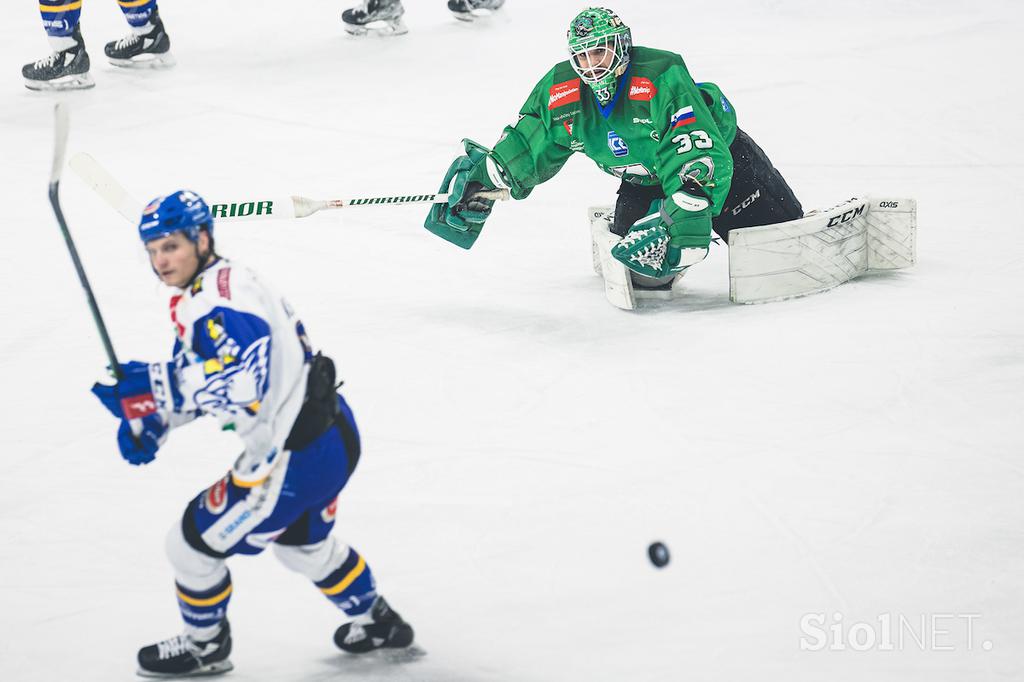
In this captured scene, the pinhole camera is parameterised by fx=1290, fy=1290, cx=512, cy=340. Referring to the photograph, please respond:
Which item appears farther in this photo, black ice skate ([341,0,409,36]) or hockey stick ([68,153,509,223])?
black ice skate ([341,0,409,36])

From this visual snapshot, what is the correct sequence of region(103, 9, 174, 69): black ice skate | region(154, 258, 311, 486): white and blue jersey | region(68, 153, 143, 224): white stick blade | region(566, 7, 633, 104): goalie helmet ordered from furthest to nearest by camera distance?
region(103, 9, 174, 69): black ice skate < region(566, 7, 633, 104): goalie helmet < region(68, 153, 143, 224): white stick blade < region(154, 258, 311, 486): white and blue jersey

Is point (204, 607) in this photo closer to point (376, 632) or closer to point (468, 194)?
point (376, 632)

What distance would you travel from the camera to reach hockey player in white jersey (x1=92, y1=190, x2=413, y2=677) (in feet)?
7.77

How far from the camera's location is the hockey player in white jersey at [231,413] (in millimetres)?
2367

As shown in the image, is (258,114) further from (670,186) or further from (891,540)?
(891,540)

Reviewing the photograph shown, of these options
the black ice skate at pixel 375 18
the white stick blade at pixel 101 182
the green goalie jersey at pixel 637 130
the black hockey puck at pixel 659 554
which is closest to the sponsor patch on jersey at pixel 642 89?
the green goalie jersey at pixel 637 130

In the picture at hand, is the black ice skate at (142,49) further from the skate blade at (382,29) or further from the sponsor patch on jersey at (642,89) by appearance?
the sponsor patch on jersey at (642,89)

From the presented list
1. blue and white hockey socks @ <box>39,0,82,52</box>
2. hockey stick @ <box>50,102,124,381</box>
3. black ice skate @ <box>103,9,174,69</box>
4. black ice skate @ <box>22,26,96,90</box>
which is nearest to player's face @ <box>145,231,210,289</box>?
hockey stick @ <box>50,102,124,381</box>

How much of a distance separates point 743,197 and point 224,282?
2687 mm

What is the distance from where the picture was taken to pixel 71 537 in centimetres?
324

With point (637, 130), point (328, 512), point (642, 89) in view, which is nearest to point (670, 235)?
point (637, 130)

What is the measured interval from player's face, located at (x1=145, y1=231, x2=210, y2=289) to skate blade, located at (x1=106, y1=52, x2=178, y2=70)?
5.44 m

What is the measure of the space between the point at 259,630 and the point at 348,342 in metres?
1.70

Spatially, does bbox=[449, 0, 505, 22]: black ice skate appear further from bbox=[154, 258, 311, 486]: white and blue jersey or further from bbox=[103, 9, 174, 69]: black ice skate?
bbox=[154, 258, 311, 486]: white and blue jersey
